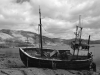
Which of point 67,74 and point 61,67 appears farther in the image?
point 61,67

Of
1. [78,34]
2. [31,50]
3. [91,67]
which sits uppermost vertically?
[78,34]

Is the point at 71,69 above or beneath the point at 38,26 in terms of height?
beneath

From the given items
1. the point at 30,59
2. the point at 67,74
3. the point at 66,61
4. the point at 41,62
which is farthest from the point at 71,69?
the point at 30,59

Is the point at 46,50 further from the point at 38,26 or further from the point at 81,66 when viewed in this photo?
the point at 81,66

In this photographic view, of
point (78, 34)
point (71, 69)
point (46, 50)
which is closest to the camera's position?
point (71, 69)

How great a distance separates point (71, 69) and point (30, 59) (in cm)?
860

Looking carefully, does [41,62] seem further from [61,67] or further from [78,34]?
[78,34]

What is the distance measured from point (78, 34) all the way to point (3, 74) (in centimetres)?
1996

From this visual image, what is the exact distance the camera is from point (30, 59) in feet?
72.3

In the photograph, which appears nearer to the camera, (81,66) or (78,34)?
(81,66)

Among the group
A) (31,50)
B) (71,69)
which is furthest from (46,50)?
(71,69)

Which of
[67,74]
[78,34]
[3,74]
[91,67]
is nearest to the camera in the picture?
[3,74]

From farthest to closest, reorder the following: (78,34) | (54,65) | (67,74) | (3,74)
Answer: (78,34) < (54,65) < (67,74) < (3,74)

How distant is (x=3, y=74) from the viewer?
1472 cm
